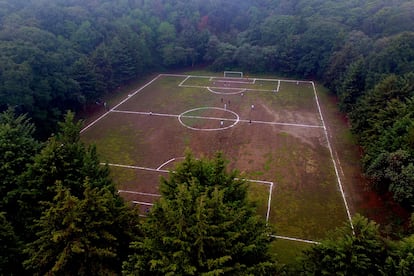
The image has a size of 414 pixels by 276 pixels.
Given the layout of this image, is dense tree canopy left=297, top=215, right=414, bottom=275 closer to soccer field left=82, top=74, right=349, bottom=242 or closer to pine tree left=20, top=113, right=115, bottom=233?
soccer field left=82, top=74, right=349, bottom=242

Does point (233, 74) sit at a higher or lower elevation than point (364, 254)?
lower

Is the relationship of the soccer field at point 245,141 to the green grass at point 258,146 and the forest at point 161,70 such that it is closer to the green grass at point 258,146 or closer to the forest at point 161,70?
the green grass at point 258,146

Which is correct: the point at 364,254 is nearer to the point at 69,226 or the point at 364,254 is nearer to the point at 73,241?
the point at 73,241

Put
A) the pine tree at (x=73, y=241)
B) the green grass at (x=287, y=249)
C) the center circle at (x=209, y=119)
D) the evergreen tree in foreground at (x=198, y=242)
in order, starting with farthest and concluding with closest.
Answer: the center circle at (x=209, y=119)
the green grass at (x=287, y=249)
the pine tree at (x=73, y=241)
the evergreen tree in foreground at (x=198, y=242)

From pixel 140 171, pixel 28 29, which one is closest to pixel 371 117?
pixel 140 171

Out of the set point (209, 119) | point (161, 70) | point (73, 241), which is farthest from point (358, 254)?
point (161, 70)

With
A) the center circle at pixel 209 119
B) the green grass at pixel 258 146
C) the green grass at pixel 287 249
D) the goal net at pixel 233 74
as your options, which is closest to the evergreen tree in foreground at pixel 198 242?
the green grass at pixel 287 249

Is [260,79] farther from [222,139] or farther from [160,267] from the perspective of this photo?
[160,267]
